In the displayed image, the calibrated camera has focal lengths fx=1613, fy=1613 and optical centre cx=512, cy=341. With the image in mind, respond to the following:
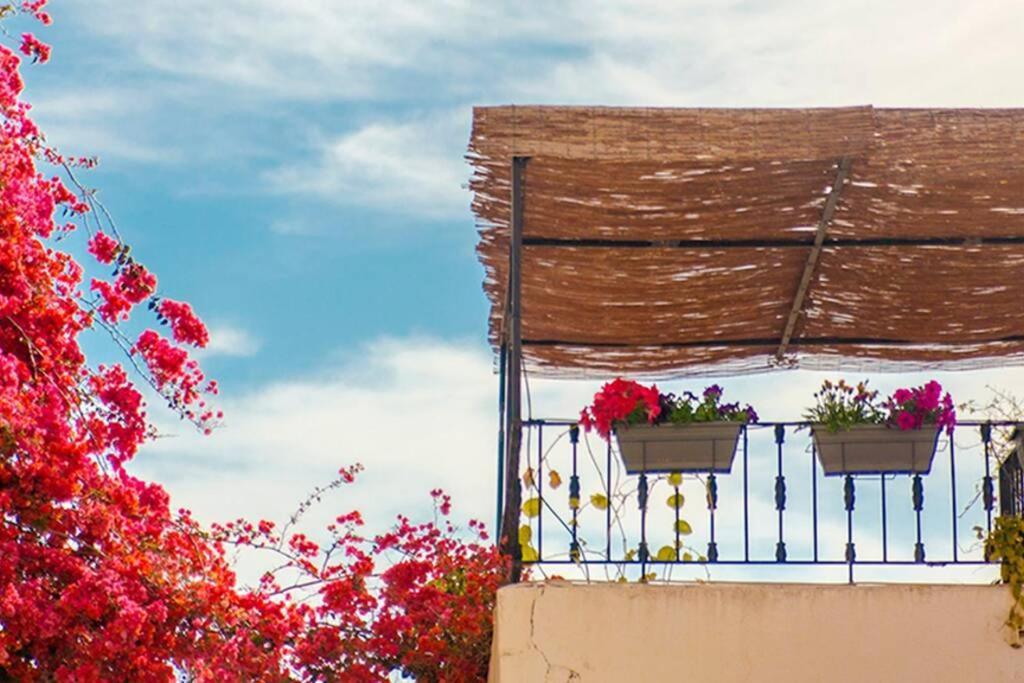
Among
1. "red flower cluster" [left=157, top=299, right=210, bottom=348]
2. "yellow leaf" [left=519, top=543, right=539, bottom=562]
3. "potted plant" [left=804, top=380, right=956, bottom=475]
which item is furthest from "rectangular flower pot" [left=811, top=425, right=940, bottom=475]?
"red flower cluster" [left=157, top=299, right=210, bottom=348]

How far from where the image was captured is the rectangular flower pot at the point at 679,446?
264 inches

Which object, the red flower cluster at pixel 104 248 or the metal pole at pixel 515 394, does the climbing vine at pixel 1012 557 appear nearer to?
the metal pole at pixel 515 394

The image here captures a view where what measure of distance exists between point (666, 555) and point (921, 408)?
1236 millimetres

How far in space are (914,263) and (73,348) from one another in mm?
4163

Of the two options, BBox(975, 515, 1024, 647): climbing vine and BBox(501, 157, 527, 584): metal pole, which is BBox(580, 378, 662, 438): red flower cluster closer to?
BBox(501, 157, 527, 584): metal pole

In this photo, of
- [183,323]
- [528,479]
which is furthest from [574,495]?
[183,323]

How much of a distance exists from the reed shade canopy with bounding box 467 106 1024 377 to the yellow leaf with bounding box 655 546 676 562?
4.76 feet

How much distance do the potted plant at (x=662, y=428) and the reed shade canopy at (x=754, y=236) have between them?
829 millimetres

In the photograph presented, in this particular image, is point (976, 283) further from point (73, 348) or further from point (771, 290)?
point (73, 348)

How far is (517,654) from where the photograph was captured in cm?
602

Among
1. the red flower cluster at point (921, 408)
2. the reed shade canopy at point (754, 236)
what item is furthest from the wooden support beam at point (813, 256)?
the red flower cluster at point (921, 408)

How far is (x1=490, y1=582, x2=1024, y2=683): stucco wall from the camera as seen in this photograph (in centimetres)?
605

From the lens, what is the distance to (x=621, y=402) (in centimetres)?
664

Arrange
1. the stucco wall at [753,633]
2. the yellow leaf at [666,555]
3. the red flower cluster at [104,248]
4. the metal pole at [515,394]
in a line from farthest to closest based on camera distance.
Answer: the red flower cluster at [104,248]
the yellow leaf at [666,555]
the metal pole at [515,394]
the stucco wall at [753,633]
